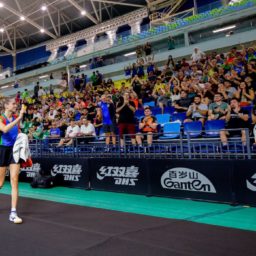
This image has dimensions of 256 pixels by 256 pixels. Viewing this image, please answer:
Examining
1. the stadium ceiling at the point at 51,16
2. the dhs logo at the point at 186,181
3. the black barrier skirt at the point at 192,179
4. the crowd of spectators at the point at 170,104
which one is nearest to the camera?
the black barrier skirt at the point at 192,179

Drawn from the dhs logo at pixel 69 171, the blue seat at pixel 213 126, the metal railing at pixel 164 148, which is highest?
the blue seat at pixel 213 126

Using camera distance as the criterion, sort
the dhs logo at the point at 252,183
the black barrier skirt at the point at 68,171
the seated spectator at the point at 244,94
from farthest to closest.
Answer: the black barrier skirt at the point at 68,171
the seated spectator at the point at 244,94
the dhs logo at the point at 252,183

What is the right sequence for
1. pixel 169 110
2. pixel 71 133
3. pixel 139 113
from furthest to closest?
pixel 139 113 < pixel 71 133 < pixel 169 110

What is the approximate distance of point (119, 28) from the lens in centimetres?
2938

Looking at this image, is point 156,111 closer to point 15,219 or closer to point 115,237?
point 15,219

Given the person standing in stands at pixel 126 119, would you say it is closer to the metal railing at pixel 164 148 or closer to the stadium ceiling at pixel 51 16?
the metal railing at pixel 164 148

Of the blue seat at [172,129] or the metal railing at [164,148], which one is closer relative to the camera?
the metal railing at [164,148]

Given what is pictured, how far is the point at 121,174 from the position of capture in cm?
768

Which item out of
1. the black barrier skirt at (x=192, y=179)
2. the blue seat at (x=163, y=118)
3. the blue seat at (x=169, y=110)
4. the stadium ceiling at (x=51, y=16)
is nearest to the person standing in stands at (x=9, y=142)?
the black barrier skirt at (x=192, y=179)

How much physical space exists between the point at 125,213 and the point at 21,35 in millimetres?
35443

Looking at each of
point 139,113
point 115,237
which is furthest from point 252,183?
point 139,113

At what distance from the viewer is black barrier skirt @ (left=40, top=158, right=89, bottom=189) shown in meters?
8.62

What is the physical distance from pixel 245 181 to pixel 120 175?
3.12 m

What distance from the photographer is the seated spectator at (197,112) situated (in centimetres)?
801
